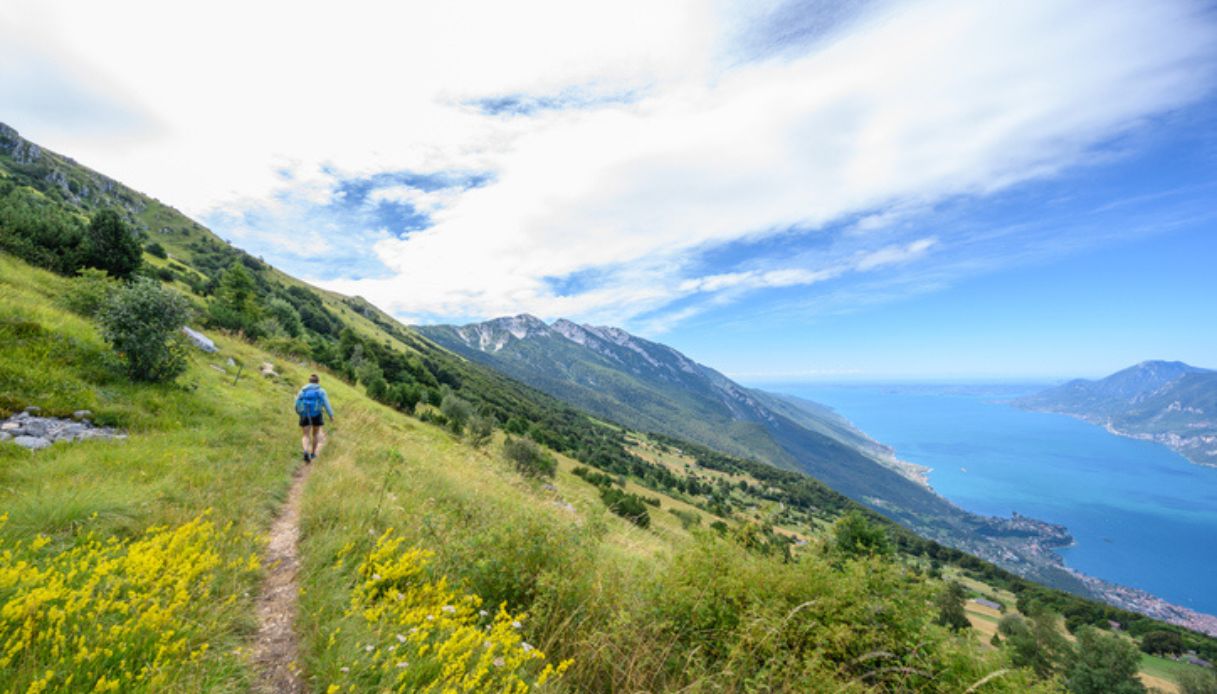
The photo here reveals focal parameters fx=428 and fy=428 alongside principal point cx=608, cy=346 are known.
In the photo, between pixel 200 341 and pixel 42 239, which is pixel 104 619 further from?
pixel 42 239

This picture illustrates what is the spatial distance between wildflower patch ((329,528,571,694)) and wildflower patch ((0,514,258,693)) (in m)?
1.13

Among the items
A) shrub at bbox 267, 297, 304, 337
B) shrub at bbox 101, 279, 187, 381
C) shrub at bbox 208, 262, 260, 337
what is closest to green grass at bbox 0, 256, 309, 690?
shrub at bbox 101, 279, 187, 381

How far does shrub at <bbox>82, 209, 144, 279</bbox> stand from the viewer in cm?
2466

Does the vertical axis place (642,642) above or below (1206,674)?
above

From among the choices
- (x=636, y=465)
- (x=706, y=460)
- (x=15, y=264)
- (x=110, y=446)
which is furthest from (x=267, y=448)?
(x=706, y=460)

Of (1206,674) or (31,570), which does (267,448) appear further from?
(1206,674)

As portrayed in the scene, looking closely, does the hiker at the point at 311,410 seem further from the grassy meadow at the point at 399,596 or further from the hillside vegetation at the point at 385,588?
the grassy meadow at the point at 399,596

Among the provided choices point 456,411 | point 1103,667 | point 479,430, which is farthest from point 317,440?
point 1103,667

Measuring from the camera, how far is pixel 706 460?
186 m

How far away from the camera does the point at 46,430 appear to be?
798 cm

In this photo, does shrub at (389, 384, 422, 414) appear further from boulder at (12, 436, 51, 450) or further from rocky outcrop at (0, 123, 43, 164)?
rocky outcrop at (0, 123, 43, 164)

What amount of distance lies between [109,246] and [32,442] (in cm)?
2841

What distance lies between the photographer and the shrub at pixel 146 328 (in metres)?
11.3

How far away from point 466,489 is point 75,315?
1445 cm
